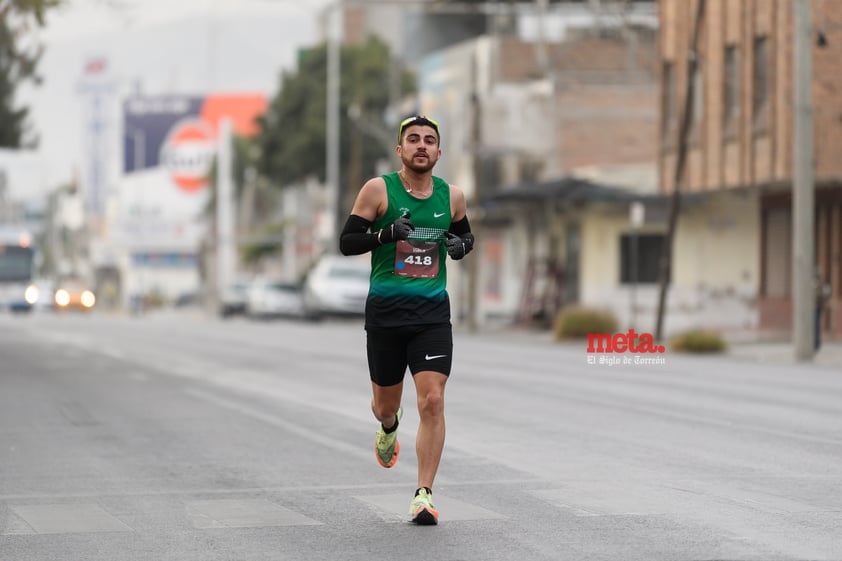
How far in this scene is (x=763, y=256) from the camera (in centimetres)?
4206

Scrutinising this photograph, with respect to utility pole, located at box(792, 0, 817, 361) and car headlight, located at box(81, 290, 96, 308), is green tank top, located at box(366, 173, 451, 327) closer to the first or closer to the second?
utility pole, located at box(792, 0, 817, 361)

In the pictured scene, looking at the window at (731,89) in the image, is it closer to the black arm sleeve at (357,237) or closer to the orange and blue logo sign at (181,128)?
the black arm sleeve at (357,237)

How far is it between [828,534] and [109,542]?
3.52 meters

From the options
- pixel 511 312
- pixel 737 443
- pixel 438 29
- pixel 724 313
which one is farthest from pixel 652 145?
pixel 737 443

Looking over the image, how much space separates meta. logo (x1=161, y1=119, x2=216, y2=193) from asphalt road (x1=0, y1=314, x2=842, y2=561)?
117918 millimetres

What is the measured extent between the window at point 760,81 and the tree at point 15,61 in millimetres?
15094

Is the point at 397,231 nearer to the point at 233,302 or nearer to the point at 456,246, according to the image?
the point at 456,246

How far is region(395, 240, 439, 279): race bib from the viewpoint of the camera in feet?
31.6

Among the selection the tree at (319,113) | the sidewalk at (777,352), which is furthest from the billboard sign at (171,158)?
the sidewalk at (777,352)

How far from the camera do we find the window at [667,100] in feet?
149

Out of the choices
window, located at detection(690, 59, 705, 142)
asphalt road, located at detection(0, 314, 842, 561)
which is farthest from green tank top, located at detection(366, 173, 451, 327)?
window, located at detection(690, 59, 705, 142)

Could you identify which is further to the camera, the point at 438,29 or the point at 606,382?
the point at 438,29

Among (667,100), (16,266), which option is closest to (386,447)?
(667,100)

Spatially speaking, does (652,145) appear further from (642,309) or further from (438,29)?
(438,29)
